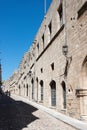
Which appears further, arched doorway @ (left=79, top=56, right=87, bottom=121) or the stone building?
the stone building

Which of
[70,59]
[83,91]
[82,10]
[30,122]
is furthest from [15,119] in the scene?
→ [82,10]

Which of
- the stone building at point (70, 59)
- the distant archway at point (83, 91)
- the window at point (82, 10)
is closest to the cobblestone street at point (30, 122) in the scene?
the distant archway at point (83, 91)

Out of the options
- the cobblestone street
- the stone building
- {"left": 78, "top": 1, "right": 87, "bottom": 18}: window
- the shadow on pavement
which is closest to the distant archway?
the stone building

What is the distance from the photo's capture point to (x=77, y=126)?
8773 millimetres

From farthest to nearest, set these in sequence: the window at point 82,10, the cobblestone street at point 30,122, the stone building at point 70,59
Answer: the stone building at point 70,59 < the window at point 82,10 < the cobblestone street at point 30,122

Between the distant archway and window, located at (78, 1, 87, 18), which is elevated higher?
window, located at (78, 1, 87, 18)

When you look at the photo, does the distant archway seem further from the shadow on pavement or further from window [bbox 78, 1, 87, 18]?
the shadow on pavement

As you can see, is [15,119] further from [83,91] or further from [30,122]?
[83,91]

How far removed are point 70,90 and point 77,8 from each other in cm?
409

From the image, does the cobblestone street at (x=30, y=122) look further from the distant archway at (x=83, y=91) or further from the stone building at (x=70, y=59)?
the stone building at (x=70, y=59)

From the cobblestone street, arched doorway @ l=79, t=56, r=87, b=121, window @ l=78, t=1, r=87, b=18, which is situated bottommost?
the cobblestone street

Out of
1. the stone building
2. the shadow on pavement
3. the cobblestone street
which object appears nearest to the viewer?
the cobblestone street

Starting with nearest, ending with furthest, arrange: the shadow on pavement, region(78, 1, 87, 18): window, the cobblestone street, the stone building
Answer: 1. the cobblestone street
2. the shadow on pavement
3. region(78, 1, 87, 18): window
4. the stone building

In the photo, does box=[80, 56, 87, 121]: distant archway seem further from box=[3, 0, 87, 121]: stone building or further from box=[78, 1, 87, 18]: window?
box=[78, 1, 87, 18]: window
